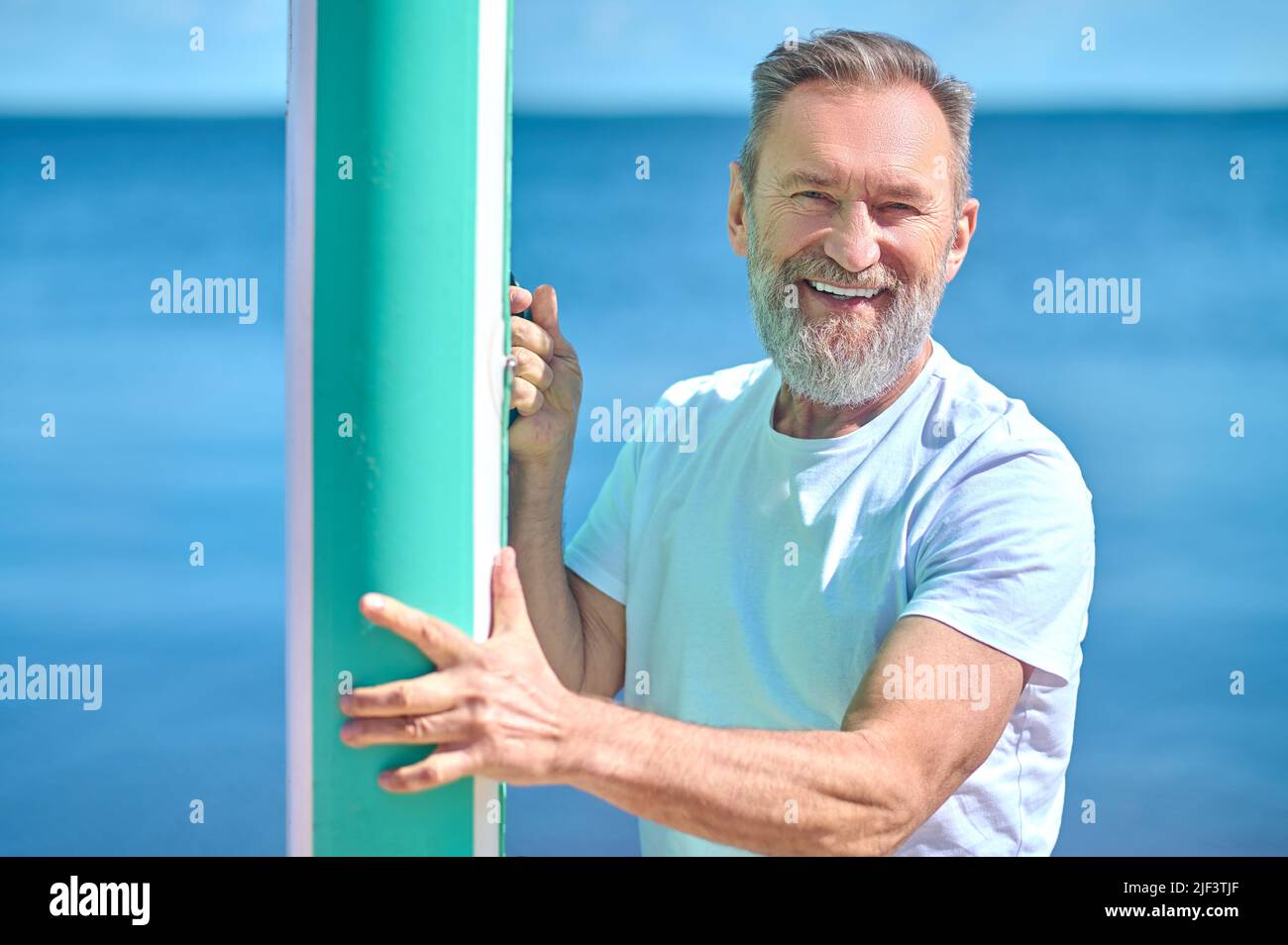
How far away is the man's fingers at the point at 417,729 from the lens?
1036mm

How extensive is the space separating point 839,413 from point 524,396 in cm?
50

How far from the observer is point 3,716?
397 centimetres

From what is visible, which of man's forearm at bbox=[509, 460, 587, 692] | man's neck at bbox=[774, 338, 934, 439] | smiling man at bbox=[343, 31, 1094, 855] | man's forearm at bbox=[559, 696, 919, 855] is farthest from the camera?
man's neck at bbox=[774, 338, 934, 439]

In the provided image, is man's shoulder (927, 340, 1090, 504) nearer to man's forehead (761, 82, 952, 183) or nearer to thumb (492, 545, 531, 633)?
man's forehead (761, 82, 952, 183)

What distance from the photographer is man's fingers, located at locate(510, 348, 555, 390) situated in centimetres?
149

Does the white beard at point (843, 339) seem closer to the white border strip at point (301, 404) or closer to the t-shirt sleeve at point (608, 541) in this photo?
the t-shirt sleeve at point (608, 541)

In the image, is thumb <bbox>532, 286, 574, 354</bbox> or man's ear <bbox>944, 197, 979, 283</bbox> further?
man's ear <bbox>944, 197, 979, 283</bbox>

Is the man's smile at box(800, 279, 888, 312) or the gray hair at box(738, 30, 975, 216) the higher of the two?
the gray hair at box(738, 30, 975, 216)

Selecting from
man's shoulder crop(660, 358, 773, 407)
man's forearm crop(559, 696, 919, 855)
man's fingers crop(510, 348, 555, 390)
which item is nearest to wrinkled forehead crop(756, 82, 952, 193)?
man's shoulder crop(660, 358, 773, 407)

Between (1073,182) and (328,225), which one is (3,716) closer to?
→ (328,225)

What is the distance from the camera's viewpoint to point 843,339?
170cm

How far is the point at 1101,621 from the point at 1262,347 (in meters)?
1.16

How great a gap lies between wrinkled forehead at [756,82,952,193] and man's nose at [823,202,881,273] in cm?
4

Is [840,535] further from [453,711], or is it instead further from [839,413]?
[453,711]
